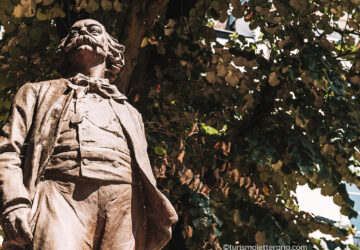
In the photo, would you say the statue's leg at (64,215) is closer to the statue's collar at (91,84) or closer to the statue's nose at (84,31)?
the statue's collar at (91,84)

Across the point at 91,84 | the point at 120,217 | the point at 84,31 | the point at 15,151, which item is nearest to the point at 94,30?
the point at 84,31

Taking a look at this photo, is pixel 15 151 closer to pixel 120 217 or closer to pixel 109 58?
pixel 120 217

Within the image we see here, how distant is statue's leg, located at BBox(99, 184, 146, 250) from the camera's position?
3391 mm

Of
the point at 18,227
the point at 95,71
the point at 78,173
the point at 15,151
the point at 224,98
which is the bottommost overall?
the point at 18,227

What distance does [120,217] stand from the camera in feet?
11.4

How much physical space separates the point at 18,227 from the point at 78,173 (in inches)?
17.1

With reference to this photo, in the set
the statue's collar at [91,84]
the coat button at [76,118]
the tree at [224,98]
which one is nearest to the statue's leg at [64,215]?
the coat button at [76,118]

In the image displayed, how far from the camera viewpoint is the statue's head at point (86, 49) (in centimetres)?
396

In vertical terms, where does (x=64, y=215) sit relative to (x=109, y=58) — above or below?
below

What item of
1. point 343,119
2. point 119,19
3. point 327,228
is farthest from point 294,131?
point 119,19

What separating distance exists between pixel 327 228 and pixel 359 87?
1.58m

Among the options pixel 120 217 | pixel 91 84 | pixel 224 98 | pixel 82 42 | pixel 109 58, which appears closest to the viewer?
pixel 120 217

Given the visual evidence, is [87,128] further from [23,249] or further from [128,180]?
[23,249]

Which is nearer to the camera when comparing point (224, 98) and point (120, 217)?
point (120, 217)
